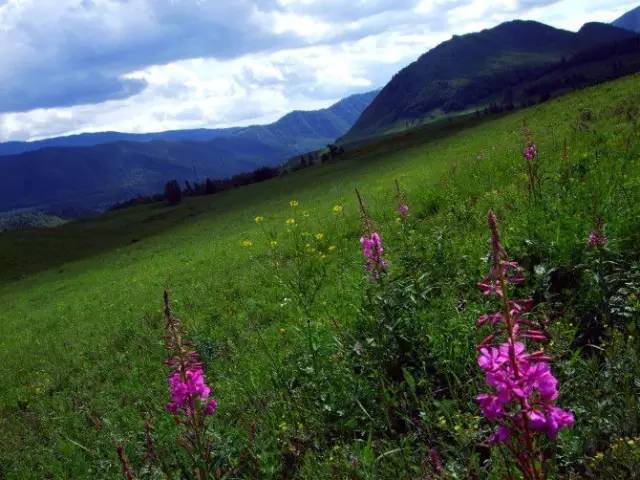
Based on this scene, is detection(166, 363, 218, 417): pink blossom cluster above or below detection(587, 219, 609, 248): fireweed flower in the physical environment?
above

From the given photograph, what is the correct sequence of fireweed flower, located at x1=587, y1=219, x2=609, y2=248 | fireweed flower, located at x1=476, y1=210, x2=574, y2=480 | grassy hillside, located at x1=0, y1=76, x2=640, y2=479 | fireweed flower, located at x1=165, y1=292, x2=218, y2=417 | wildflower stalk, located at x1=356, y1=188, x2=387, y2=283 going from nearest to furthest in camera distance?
fireweed flower, located at x1=476, y1=210, x2=574, y2=480 → fireweed flower, located at x1=165, y1=292, x2=218, y2=417 → grassy hillside, located at x1=0, y1=76, x2=640, y2=479 → fireweed flower, located at x1=587, y1=219, x2=609, y2=248 → wildflower stalk, located at x1=356, y1=188, x2=387, y2=283

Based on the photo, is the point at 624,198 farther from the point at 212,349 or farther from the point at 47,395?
the point at 47,395

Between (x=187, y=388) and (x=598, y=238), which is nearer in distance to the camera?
(x=187, y=388)

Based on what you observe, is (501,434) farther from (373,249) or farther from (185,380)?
(373,249)

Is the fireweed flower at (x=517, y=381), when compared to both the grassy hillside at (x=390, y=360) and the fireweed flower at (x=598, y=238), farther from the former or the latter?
the fireweed flower at (x=598, y=238)

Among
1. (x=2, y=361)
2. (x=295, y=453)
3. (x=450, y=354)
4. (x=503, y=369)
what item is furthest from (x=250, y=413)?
(x=2, y=361)

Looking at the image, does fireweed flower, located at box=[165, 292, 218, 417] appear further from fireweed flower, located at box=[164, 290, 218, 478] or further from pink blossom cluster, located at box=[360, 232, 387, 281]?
pink blossom cluster, located at box=[360, 232, 387, 281]

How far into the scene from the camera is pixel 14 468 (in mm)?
7969

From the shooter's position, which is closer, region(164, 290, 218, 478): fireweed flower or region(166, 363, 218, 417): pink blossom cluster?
region(164, 290, 218, 478): fireweed flower

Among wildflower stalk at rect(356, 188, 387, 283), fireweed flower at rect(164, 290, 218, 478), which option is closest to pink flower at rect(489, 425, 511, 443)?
fireweed flower at rect(164, 290, 218, 478)

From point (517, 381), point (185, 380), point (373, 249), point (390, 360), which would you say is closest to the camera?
point (517, 381)

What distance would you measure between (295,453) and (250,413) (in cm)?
137

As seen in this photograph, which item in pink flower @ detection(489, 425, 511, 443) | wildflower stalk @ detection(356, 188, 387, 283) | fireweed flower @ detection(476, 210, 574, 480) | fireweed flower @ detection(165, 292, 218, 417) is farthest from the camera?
wildflower stalk @ detection(356, 188, 387, 283)

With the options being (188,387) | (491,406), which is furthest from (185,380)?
(491,406)
